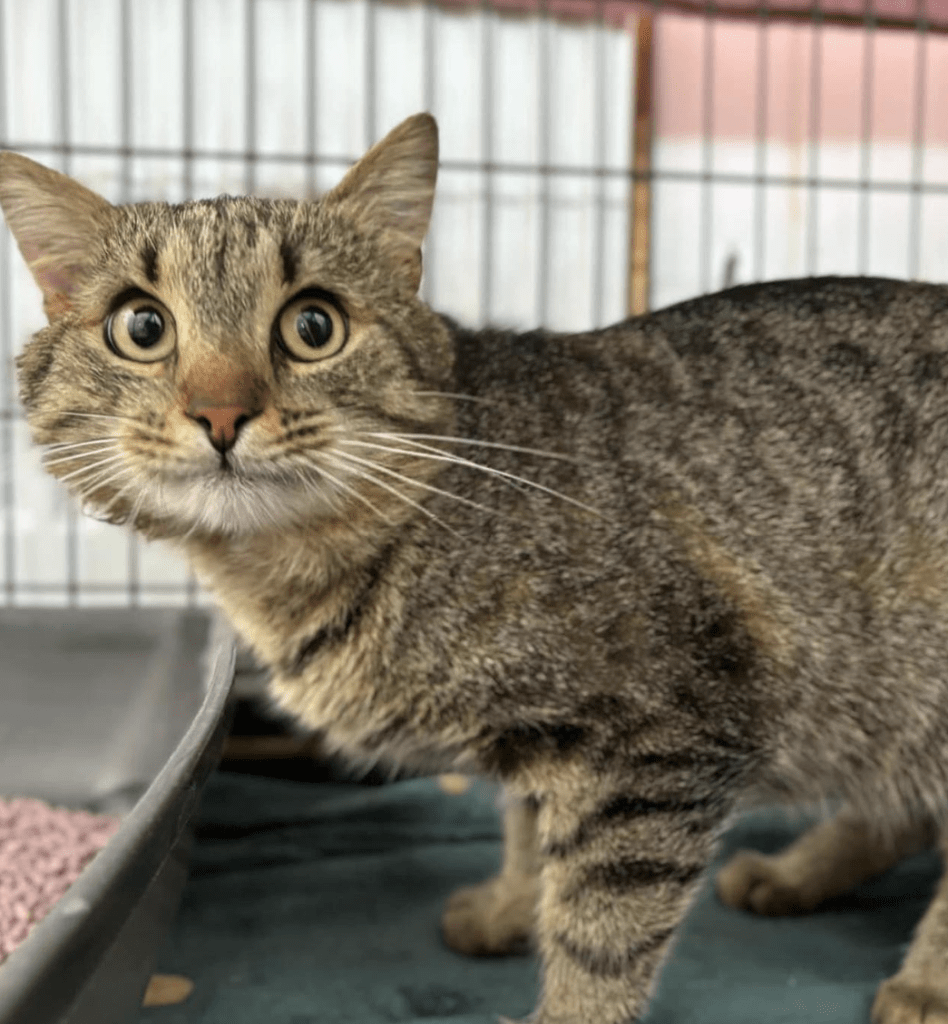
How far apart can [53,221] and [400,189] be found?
342mm

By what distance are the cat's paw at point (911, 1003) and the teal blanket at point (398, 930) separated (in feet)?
0.10

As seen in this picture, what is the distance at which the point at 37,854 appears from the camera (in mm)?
1237

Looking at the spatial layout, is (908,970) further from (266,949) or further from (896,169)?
(896,169)

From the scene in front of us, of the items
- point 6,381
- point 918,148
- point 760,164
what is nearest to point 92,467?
point 6,381

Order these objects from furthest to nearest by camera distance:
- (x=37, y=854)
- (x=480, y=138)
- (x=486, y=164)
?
(x=480, y=138)
(x=486, y=164)
(x=37, y=854)

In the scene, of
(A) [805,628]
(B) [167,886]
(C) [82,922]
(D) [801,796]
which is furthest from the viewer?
(D) [801,796]

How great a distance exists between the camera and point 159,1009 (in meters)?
1.19

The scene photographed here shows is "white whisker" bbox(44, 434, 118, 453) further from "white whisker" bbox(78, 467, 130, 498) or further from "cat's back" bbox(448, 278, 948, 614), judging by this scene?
"cat's back" bbox(448, 278, 948, 614)

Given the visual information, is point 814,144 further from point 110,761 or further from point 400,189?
point 110,761

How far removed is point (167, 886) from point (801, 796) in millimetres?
670

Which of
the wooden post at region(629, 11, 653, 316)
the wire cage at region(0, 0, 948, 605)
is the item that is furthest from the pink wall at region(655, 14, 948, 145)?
the wooden post at region(629, 11, 653, 316)

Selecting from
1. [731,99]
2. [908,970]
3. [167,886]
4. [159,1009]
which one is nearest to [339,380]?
[167,886]

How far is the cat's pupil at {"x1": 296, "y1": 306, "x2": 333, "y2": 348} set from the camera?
1.01 metres

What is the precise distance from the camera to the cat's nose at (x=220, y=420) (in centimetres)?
90
